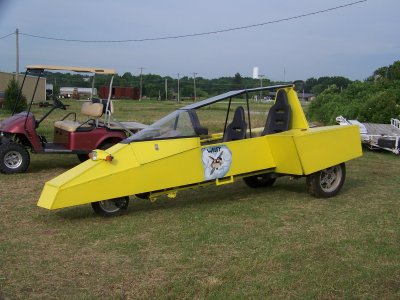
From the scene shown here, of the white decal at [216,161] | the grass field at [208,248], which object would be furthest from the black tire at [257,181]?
the white decal at [216,161]

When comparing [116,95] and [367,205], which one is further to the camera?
[116,95]

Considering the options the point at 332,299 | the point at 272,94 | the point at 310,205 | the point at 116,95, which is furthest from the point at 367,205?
the point at 116,95

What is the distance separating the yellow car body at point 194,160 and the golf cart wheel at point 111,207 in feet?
0.17

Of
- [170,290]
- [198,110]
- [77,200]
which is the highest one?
[198,110]

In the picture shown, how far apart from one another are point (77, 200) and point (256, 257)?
7.59ft

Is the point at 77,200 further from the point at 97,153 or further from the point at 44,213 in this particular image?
the point at 44,213

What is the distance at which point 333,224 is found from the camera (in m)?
6.34

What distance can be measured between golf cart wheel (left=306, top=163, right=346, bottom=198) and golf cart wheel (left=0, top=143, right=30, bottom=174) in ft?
19.0

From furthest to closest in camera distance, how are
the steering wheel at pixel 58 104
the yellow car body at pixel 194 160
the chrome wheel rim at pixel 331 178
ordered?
the steering wheel at pixel 58 104
the chrome wheel rim at pixel 331 178
the yellow car body at pixel 194 160

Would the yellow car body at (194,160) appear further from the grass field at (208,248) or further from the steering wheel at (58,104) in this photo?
the steering wheel at (58,104)

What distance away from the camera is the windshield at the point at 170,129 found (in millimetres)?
6691

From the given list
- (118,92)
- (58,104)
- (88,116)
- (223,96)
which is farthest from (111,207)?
(58,104)

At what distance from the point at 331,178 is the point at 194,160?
8.62ft

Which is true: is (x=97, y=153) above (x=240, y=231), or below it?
above
